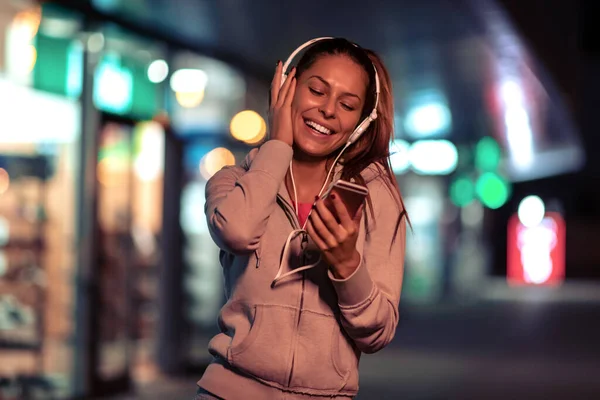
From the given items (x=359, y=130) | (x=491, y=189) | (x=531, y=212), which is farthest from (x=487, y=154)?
(x=359, y=130)

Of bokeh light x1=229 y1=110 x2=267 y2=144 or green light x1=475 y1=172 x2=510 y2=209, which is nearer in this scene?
bokeh light x1=229 y1=110 x2=267 y2=144

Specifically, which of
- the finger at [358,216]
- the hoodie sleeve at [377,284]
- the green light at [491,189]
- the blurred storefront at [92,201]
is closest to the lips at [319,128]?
the hoodie sleeve at [377,284]

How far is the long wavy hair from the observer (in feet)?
8.49

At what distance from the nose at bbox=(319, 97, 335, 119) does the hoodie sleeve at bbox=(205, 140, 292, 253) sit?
0.12 metres

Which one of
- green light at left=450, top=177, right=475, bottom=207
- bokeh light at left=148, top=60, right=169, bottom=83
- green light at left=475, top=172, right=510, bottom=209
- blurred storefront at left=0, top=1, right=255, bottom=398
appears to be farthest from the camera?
green light at left=475, top=172, right=510, bottom=209

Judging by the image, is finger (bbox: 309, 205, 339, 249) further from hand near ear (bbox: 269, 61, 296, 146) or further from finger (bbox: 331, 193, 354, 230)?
hand near ear (bbox: 269, 61, 296, 146)

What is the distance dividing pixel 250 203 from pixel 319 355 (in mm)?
380

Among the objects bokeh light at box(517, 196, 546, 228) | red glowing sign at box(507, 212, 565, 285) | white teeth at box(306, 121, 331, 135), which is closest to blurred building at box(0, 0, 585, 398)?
white teeth at box(306, 121, 331, 135)

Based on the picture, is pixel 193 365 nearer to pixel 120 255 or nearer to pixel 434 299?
pixel 120 255

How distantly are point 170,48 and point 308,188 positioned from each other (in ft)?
28.8

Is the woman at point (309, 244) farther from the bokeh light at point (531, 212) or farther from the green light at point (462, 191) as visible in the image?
the bokeh light at point (531, 212)

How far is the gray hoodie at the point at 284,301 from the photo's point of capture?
7.88 feet

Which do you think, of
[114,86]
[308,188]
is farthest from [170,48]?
[308,188]

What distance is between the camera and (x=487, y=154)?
89.8ft
